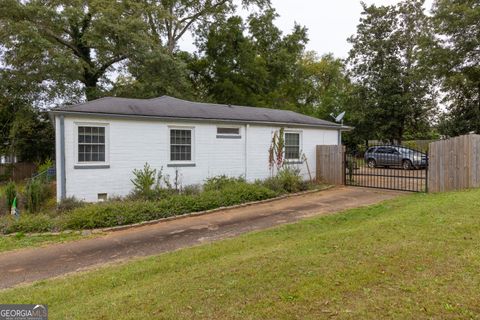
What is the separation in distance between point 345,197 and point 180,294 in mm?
8458

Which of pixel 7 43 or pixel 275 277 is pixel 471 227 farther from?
pixel 7 43

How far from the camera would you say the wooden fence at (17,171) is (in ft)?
63.1

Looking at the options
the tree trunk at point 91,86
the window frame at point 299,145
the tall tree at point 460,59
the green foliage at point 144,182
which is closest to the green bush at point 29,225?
the green foliage at point 144,182

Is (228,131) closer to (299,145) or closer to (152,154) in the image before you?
(152,154)

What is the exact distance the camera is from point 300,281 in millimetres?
3516

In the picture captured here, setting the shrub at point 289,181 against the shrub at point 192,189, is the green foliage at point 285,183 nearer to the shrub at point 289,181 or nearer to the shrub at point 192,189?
the shrub at point 289,181

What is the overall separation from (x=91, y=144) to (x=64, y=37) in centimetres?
1520

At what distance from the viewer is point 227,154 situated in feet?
39.0

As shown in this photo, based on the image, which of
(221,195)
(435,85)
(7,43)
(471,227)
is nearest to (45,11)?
(7,43)

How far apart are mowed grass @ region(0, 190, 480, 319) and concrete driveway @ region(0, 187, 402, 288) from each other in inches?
27.2

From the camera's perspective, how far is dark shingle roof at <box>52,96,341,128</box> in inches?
374

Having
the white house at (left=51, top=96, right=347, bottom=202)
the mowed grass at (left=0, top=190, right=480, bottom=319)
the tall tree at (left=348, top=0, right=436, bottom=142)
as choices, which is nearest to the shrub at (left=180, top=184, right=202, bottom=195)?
the white house at (left=51, top=96, right=347, bottom=202)

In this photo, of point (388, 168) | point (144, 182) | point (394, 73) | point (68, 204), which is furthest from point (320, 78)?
point (68, 204)

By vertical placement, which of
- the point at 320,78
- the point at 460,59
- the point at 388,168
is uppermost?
the point at 320,78
